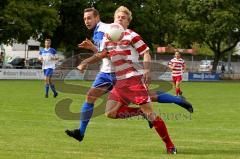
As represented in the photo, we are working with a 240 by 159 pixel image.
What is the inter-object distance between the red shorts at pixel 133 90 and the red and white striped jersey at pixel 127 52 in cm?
8

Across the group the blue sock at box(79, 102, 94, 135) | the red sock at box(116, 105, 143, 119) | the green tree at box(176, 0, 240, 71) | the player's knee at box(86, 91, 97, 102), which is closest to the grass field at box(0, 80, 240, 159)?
the blue sock at box(79, 102, 94, 135)

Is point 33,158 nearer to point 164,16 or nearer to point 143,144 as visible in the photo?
point 143,144

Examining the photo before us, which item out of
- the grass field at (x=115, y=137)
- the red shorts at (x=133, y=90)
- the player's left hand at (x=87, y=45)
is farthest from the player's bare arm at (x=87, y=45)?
the grass field at (x=115, y=137)

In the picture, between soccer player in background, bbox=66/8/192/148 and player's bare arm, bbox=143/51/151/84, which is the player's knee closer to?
soccer player in background, bbox=66/8/192/148

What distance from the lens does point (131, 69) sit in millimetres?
8859

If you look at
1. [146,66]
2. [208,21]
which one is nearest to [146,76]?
[146,66]

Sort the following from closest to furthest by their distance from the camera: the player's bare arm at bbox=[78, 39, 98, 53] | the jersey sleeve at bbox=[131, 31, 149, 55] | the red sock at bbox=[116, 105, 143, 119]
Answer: the jersey sleeve at bbox=[131, 31, 149, 55], the player's bare arm at bbox=[78, 39, 98, 53], the red sock at bbox=[116, 105, 143, 119]

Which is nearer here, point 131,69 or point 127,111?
point 131,69

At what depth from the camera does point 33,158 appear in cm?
779

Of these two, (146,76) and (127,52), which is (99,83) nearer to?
(127,52)

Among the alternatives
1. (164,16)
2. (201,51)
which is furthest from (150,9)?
(201,51)

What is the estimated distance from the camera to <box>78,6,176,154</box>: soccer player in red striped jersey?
8.59 metres

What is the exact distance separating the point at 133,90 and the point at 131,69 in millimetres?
357

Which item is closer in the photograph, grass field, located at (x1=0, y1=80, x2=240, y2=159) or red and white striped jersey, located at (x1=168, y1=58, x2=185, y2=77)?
grass field, located at (x1=0, y1=80, x2=240, y2=159)
